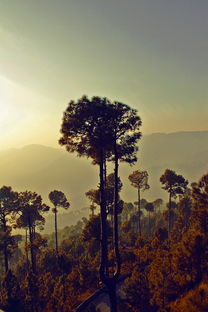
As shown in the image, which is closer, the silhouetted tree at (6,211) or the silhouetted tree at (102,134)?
the silhouetted tree at (102,134)

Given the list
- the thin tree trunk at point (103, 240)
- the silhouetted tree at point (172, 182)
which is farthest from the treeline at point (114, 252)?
the silhouetted tree at point (172, 182)

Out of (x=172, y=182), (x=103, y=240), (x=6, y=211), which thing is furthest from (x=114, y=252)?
(x=172, y=182)

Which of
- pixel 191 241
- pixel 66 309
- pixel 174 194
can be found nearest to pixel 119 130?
pixel 191 241

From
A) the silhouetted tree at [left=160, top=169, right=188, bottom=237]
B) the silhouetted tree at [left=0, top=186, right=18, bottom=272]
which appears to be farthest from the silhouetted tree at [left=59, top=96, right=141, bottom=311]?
the silhouetted tree at [left=160, top=169, right=188, bottom=237]

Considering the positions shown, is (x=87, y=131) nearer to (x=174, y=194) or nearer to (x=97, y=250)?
(x=174, y=194)

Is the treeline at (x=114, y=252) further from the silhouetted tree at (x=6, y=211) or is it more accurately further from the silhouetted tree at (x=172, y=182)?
the silhouetted tree at (x=172, y=182)

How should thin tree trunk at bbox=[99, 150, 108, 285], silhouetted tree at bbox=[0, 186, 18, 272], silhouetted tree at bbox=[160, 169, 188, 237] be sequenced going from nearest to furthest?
thin tree trunk at bbox=[99, 150, 108, 285] < silhouetted tree at bbox=[0, 186, 18, 272] < silhouetted tree at bbox=[160, 169, 188, 237]

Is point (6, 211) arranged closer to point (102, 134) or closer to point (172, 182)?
point (102, 134)

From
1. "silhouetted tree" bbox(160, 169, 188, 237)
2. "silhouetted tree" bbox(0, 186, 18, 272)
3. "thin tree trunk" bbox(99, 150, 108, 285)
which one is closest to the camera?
"thin tree trunk" bbox(99, 150, 108, 285)

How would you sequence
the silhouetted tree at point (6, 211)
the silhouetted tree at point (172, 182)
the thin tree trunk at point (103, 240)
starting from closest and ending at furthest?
1. the thin tree trunk at point (103, 240)
2. the silhouetted tree at point (6, 211)
3. the silhouetted tree at point (172, 182)

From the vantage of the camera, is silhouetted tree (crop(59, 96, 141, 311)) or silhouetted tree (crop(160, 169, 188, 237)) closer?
silhouetted tree (crop(59, 96, 141, 311))

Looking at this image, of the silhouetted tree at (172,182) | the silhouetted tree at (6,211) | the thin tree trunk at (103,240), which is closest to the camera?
the thin tree trunk at (103,240)

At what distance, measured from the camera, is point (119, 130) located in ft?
58.3

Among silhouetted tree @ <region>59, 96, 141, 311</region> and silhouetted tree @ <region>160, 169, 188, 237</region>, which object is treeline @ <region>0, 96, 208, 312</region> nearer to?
silhouetted tree @ <region>59, 96, 141, 311</region>
